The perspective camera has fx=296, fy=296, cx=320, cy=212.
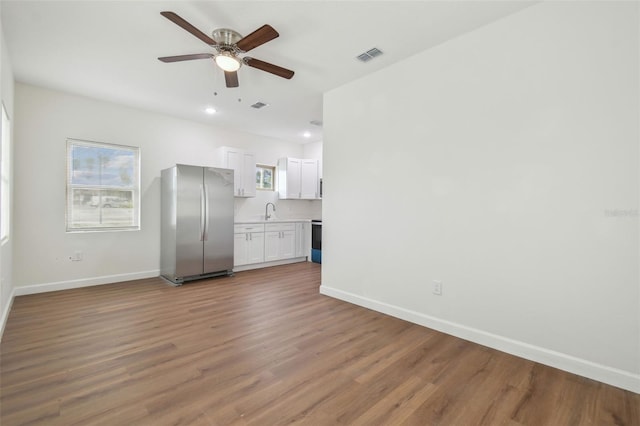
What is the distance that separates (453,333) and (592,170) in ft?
5.71

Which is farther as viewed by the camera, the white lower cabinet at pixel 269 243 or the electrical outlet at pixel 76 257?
the white lower cabinet at pixel 269 243

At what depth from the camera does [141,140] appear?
4930 mm

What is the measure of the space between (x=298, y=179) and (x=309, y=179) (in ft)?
0.91

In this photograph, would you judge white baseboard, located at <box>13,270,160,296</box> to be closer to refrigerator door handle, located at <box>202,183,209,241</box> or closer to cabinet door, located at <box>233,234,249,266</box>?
refrigerator door handle, located at <box>202,183,209,241</box>

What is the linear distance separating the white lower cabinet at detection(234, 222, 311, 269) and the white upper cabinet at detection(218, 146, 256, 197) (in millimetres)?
726

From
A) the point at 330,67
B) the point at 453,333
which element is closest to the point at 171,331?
the point at 453,333

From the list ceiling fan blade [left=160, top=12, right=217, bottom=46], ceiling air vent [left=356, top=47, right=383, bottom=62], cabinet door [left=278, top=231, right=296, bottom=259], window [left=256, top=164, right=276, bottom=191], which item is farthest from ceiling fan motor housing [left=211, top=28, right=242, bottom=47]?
cabinet door [left=278, top=231, right=296, bottom=259]

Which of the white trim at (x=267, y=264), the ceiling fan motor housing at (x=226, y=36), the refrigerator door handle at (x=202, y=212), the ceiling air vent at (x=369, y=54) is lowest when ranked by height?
the white trim at (x=267, y=264)

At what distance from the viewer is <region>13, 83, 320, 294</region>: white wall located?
157 inches

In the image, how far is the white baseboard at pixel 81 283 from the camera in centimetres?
399

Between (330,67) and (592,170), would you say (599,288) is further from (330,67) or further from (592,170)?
(330,67)

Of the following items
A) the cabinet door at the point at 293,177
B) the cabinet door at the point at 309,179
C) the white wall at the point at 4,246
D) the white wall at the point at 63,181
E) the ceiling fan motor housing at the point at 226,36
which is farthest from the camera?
the cabinet door at the point at 309,179

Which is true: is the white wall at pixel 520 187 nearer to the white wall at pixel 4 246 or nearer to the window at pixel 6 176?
the white wall at pixel 4 246

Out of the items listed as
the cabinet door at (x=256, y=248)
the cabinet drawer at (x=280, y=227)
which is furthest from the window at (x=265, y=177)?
the cabinet door at (x=256, y=248)
